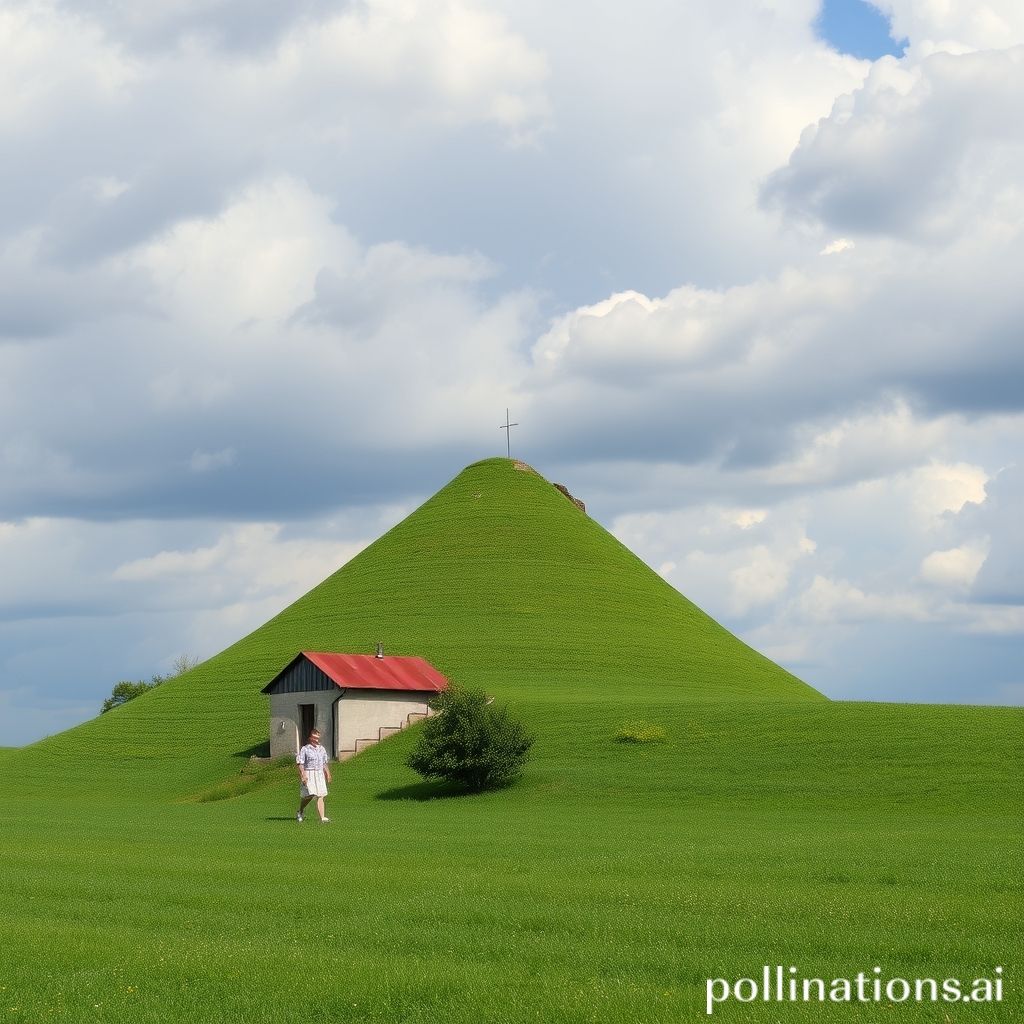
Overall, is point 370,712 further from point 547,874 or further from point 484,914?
point 484,914

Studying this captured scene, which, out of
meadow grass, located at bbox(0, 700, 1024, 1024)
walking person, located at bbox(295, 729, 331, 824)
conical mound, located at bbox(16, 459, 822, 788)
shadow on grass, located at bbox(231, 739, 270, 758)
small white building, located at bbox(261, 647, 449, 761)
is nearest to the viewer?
meadow grass, located at bbox(0, 700, 1024, 1024)

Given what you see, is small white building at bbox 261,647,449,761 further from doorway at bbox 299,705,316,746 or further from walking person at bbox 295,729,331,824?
walking person at bbox 295,729,331,824

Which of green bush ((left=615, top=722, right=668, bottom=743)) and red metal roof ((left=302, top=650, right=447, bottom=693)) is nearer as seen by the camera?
green bush ((left=615, top=722, right=668, bottom=743))

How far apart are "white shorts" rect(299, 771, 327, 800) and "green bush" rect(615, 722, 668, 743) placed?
26410 mm

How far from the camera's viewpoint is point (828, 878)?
663 inches

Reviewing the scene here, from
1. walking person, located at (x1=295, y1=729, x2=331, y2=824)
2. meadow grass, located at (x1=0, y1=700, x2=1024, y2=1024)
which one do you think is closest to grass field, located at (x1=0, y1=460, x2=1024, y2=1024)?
meadow grass, located at (x1=0, y1=700, x2=1024, y2=1024)

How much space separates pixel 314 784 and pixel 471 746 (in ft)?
55.7

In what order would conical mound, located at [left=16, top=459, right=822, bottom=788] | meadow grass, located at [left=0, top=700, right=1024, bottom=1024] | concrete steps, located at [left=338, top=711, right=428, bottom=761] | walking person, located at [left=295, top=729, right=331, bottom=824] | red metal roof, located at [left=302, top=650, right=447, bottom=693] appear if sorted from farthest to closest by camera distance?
conical mound, located at [left=16, top=459, right=822, bottom=788] → red metal roof, located at [left=302, top=650, right=447, bottom=693] → concrete steps, located at [left=338, top=711, right=428, bottom=761] → walking person, located at [left=295, top=729, right=331, bottom=824] → meadow grass, located at [left=0, top=700, right=1024, bottom=1024]

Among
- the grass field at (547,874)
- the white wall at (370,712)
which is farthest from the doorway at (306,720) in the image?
the grass field at (547,874)

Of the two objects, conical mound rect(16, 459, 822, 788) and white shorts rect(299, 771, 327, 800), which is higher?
conical mound rect(16, 459, 822, 788)

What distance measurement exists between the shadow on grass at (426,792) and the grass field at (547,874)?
0.82 ft

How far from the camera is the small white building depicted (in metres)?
63.8

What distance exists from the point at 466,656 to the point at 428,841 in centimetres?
6682

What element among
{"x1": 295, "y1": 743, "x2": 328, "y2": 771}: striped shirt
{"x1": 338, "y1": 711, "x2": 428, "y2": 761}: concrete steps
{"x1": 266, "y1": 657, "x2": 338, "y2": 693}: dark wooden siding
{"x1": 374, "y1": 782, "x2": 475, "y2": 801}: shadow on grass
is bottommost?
{"x1": 374, "y1": 782, "x2": 475, "y2": 801}: shadow on grass
